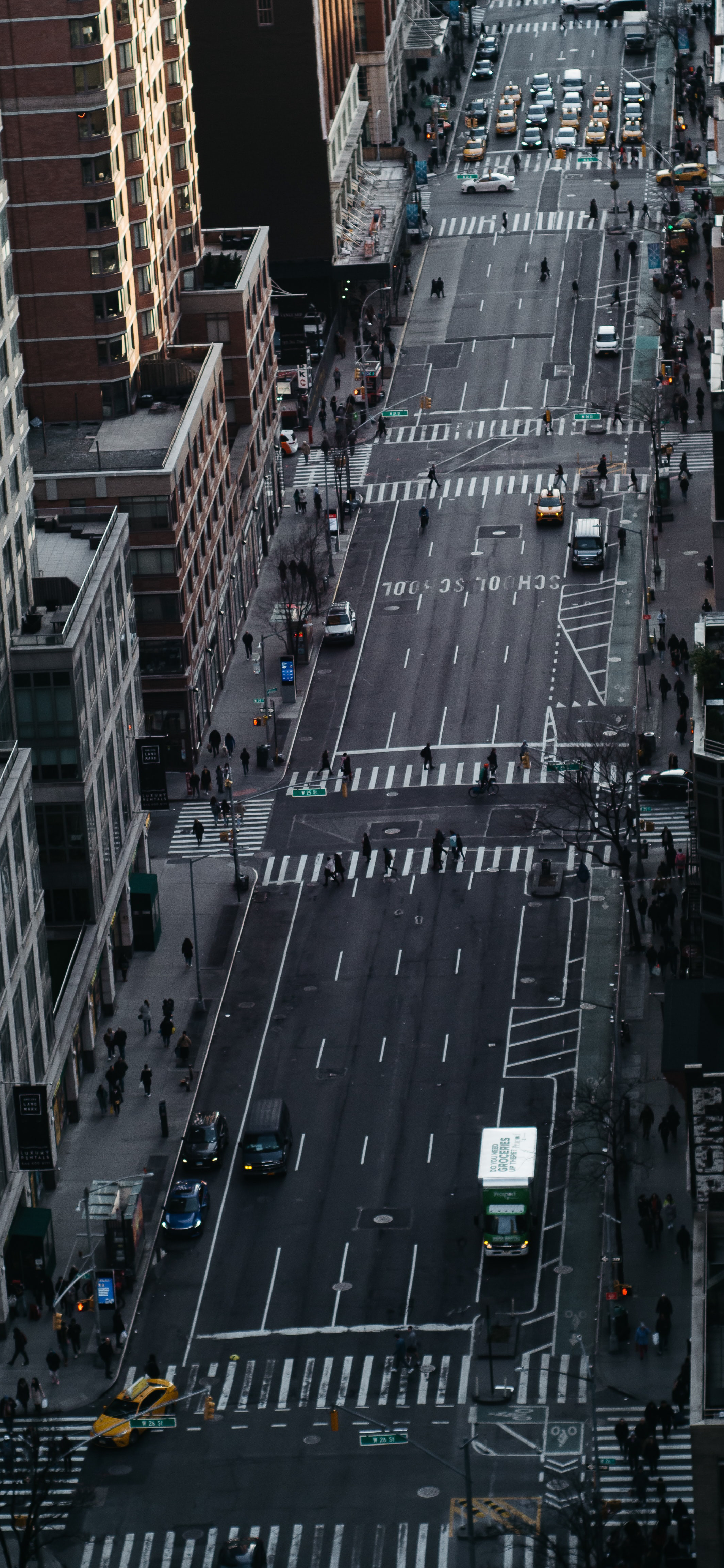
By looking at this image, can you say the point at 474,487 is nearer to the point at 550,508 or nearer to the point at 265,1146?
the point at 550,508

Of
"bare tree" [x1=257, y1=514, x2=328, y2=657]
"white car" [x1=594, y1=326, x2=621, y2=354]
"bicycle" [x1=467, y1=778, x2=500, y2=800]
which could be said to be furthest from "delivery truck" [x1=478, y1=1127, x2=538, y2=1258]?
"white car" [x1=594, y1=326, x2=621, y2=354]

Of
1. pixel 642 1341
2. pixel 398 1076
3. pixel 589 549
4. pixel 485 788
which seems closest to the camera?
pixel 642 1341

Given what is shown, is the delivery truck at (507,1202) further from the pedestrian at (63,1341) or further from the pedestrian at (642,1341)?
the pedestrian at (63,1341)

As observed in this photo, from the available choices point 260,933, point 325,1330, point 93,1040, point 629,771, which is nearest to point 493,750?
point 629,771

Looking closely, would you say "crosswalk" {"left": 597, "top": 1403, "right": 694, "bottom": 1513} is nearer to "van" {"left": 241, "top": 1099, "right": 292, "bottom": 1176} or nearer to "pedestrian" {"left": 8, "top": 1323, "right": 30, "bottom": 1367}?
"van" {"left": 241, "top": 1099, "right": 292, "bottom": 1176}

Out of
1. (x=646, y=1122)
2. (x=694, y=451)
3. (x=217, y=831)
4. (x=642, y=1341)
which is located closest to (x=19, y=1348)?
(x=642, y=1341)

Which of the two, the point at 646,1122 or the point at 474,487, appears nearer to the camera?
the point at 646,1122

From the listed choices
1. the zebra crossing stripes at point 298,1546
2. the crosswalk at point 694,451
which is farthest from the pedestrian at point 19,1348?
the crosswalk at point 694,451
